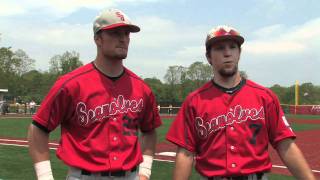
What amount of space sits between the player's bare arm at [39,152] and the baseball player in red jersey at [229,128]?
0.96m

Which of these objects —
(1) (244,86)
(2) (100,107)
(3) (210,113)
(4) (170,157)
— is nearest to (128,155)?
(2) (100,107)

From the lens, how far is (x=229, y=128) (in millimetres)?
3363

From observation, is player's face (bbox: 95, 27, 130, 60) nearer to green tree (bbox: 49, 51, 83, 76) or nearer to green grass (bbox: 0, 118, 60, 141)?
green grass (bbox: 0, 118, 60, 141)

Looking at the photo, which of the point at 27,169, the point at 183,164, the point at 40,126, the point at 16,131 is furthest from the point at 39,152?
the point at 16,131

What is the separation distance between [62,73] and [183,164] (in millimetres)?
71568

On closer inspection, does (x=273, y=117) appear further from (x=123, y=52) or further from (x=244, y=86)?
(x=123, y=52)

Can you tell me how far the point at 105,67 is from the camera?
11.3 ft

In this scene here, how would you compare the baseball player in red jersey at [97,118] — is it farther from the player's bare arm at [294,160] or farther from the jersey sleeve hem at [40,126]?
the player's bare arm at [294,160]

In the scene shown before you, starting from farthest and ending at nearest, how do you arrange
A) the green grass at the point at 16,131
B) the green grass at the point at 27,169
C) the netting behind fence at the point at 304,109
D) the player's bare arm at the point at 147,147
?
the netting behind fence at the point at 304,109
the green grass at the point at 16,131
the green grass at the point at 27,169
the player's bare arm at the point at 147,147

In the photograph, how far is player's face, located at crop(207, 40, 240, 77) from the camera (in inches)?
131

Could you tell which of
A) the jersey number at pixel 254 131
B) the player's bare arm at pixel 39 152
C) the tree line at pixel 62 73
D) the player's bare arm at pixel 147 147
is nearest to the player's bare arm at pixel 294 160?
the jersey number at pixel 254 131

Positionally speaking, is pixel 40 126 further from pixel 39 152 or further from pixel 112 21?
pixel 112 21

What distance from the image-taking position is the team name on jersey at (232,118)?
3.36 meters

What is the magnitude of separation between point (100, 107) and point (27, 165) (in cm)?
724
